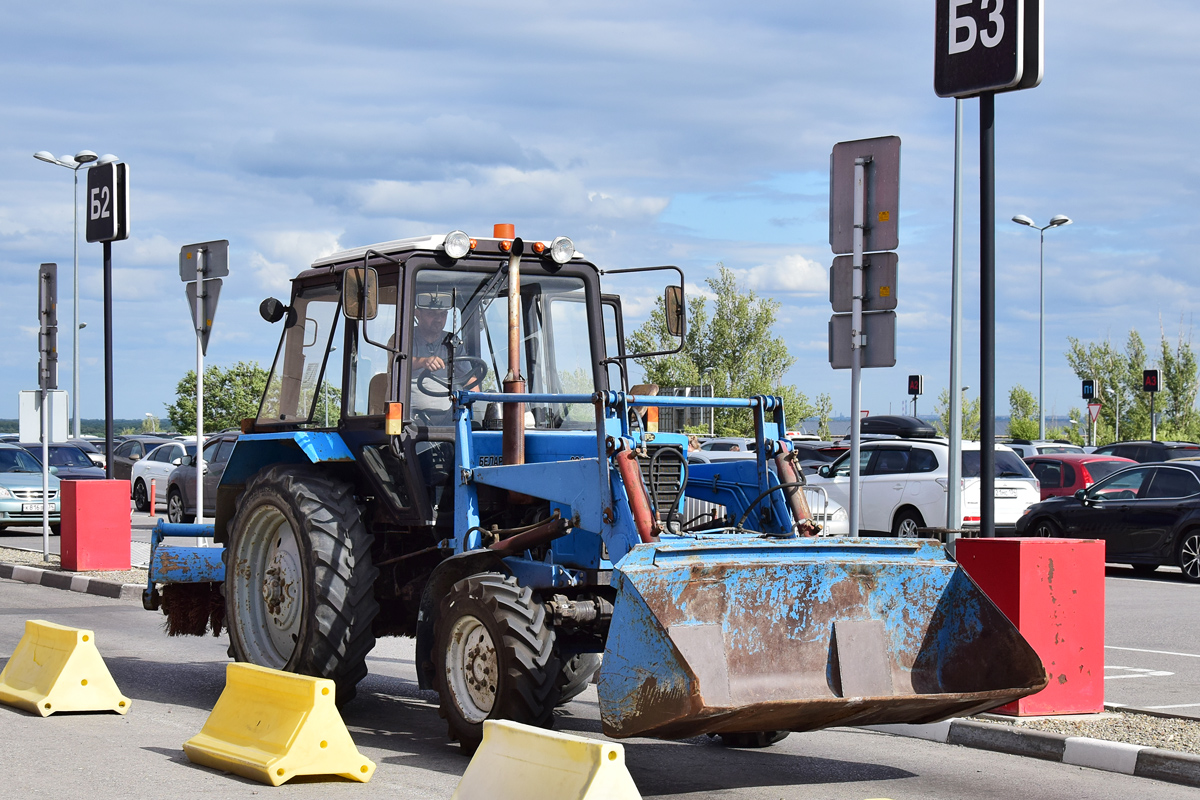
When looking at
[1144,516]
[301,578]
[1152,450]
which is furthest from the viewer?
[1152,450]

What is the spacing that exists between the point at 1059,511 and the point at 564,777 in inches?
628

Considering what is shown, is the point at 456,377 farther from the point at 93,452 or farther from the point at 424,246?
the point at 93,452

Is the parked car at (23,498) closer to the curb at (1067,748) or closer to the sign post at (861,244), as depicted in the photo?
the sign post at (861,244)

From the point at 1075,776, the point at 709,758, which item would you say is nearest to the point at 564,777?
the point at 709,758

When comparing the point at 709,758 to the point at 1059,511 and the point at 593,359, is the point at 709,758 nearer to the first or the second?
the point at 593,359

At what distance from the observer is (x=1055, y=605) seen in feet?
26.6

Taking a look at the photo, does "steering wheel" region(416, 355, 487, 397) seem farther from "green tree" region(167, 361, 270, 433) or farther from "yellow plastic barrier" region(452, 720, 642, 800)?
"green tree" region(167, 361, 270, 433)

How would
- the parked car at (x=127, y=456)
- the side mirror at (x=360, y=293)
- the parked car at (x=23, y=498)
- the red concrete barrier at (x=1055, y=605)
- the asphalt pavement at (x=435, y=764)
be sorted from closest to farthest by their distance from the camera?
the asphalt pavement at (x=435, y=764), the side mirror at (x=360, y=293), the red concrete barrier at (x=1055, y=605), the parked car at (x=23, y=498), the parked car at (x=127, y=456)

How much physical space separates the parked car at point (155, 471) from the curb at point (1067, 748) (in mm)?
24209

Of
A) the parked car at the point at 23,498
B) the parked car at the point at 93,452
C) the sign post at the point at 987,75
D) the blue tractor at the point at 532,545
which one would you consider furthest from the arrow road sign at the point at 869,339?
the parked car at the point at 93,452

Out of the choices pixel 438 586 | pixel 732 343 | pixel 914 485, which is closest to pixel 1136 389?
pixel 732 343

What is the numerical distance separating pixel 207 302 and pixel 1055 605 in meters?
10.0

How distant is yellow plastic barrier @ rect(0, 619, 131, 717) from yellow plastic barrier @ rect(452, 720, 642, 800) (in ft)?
12.0

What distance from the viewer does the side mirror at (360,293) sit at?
758 centimetres
